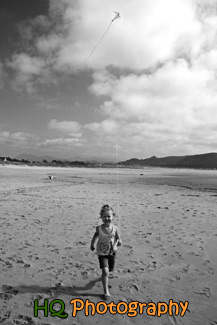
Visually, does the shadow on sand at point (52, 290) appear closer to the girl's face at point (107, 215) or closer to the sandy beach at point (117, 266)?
the sandy beach at point (117, 266)

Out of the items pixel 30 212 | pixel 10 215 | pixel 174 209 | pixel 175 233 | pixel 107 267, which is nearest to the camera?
pixel 107 267

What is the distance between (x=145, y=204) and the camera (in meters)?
12.4

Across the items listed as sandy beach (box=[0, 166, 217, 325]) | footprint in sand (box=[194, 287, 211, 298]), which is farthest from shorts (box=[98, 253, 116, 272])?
footprint in sand (box=[194, 287, 211, 298])

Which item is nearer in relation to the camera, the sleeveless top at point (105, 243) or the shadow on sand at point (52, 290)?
the shadow on sand at point (52, 290)

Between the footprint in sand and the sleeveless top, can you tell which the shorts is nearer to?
the sleeveless top

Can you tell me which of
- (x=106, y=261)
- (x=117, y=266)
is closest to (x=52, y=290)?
(x=106, y=261)

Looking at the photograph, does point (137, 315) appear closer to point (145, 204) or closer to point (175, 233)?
point (175, 233)

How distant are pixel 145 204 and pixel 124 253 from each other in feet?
22.1

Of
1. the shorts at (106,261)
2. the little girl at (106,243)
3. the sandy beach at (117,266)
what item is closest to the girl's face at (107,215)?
the little girl at (106,243)

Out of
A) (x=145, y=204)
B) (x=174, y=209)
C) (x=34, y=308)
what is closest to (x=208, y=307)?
(x=34, y=308)

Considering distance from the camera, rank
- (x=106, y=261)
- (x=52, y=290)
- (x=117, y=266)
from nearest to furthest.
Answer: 1. (x=52, y=290)
2. (x=106, y=261)
3. (x=117, y=266)

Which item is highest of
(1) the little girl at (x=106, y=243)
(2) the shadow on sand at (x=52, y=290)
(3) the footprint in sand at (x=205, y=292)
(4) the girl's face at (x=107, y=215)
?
(4) the girl's face at (x=107, y=215)

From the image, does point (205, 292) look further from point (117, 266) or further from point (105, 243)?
point (105, 243)

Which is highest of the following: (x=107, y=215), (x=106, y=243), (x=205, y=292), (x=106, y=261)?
(x=107, y=215)
